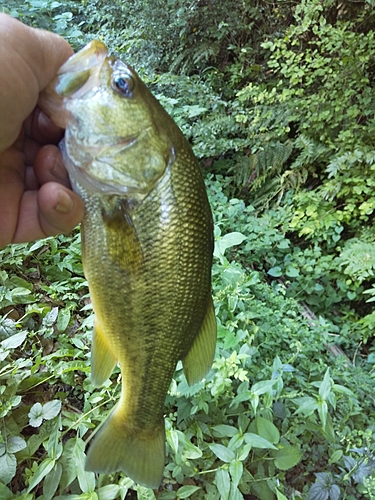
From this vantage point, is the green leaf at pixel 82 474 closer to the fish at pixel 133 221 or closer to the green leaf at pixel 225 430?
the fish at pixel 133 221

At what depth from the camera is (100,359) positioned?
4.15 ft

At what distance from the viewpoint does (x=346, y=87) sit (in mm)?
3928

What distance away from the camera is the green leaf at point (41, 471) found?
1556 millimetres

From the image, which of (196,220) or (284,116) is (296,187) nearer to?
(284,116)

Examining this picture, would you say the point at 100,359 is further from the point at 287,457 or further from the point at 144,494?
the point at 287,457

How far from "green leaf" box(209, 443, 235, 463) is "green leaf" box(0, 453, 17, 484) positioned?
0.81 metres

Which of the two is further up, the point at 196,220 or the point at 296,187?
the point at 196,220

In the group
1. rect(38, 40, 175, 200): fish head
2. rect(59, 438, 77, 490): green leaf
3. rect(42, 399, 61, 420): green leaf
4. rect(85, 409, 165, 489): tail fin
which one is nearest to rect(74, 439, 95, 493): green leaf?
rect(59, 438, 77, 490): green leaf

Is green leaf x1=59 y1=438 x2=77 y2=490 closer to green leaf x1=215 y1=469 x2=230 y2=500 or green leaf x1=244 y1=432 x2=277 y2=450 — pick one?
green leaf x1=215 y1=469 x2=230 y2=500

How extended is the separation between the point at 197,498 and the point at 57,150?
1638 millimetres

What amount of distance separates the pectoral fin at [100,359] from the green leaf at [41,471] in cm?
61

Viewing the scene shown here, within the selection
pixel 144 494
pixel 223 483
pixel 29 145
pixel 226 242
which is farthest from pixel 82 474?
pixel 226 242

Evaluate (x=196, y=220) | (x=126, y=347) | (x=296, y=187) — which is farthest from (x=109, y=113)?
(x=296, y=187)

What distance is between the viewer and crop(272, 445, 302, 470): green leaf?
1808 millimetres
